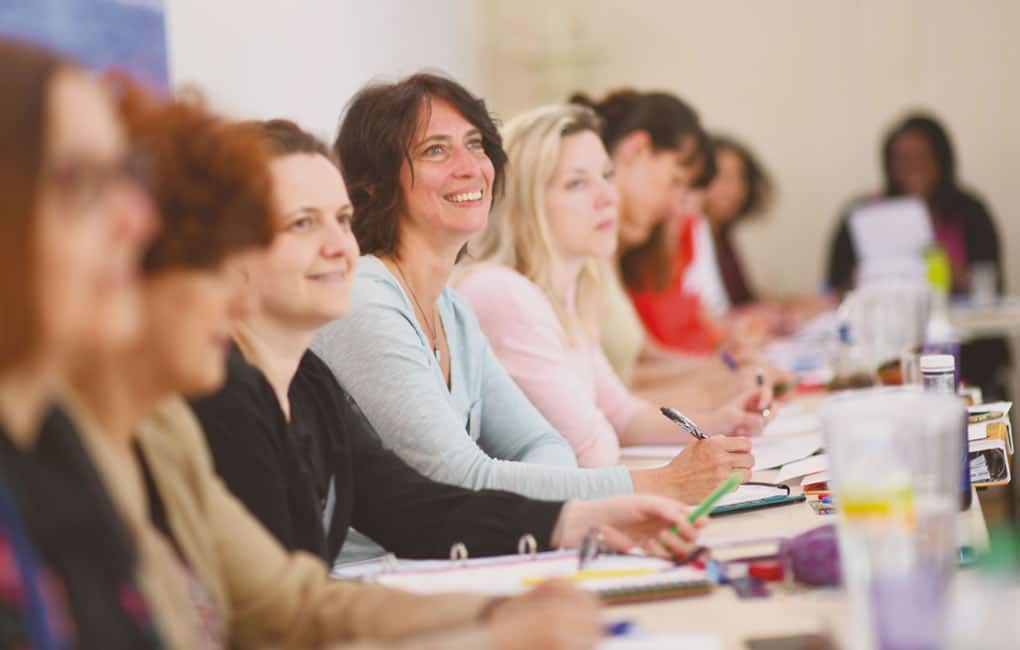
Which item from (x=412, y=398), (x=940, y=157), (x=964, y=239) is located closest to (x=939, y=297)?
(x=964, y=239)

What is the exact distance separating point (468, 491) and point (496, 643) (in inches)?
25.2

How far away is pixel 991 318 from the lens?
15.4 ft

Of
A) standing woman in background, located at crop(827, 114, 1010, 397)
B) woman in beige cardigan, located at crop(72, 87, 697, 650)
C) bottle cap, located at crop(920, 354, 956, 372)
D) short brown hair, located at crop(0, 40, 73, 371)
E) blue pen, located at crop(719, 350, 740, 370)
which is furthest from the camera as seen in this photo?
standing woman in background, located at crop(827, 114, 1010, 397)

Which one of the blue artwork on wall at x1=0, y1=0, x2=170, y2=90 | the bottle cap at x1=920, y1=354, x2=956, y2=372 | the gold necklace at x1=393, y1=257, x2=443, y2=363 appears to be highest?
the blue artwork on wall at x1=0, y1=0, x2=170, y2=90

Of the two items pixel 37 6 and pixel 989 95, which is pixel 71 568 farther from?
pixel 989 95

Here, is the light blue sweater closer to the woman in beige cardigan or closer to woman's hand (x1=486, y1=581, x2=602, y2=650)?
the woman in beige cardigan

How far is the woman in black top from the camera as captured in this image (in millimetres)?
1576

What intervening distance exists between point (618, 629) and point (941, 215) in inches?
201

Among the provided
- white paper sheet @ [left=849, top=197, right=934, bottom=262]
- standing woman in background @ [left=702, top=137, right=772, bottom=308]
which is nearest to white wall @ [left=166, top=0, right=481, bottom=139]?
standing woman in background @ [left=702, top=137, right=772, bottom=308]

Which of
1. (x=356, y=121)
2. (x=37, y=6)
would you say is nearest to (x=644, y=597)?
(x=356, y=121)

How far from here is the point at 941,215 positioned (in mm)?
6027

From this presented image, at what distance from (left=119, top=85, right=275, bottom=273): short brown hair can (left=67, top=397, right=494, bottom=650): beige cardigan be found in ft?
0.71

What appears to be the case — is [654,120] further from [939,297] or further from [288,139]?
[288,139]

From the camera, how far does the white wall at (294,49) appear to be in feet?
10.5
